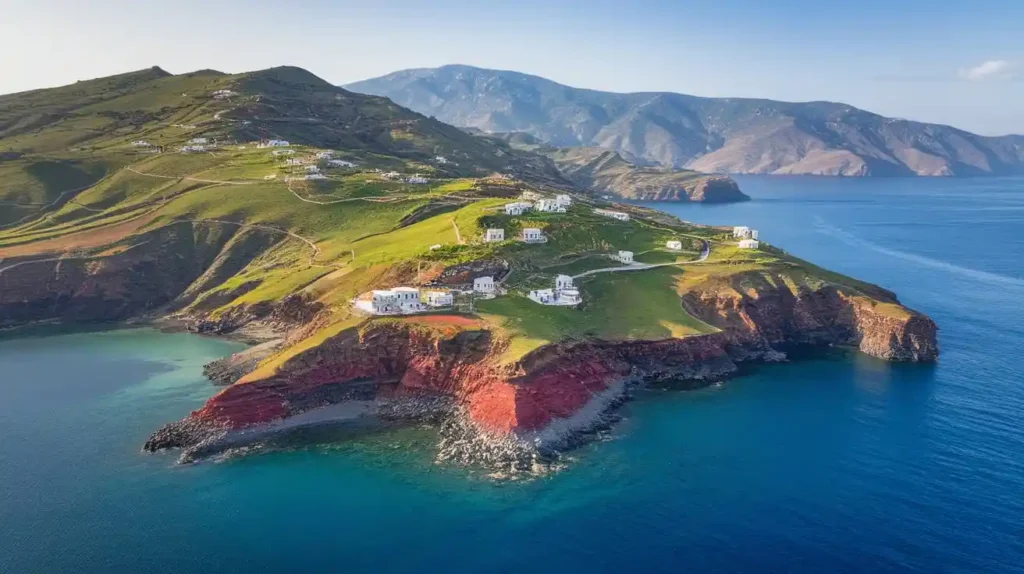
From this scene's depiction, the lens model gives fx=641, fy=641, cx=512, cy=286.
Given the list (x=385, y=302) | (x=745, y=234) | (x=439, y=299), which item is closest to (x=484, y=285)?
(x=439, y=299)

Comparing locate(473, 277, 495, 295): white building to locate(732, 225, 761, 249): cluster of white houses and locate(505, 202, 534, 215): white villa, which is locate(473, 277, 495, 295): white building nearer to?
locate(505, 202, 534, 215): white villa

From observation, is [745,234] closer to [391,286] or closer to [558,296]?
[558,296]

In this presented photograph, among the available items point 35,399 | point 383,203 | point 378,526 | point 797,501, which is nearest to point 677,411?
point 797,501

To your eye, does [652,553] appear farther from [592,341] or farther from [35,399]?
[35,399]

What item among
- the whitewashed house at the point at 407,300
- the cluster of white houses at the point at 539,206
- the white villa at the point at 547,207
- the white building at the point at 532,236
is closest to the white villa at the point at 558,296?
the white building at the point at 532,236

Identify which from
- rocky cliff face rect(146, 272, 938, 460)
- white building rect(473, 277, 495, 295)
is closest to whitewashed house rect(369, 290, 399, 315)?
rocky cliff face rect(146, 272, 938, 460)

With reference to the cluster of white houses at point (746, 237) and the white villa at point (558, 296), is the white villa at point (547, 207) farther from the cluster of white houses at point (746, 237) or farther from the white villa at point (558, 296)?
the cluster of white houses at point (746, 237)
